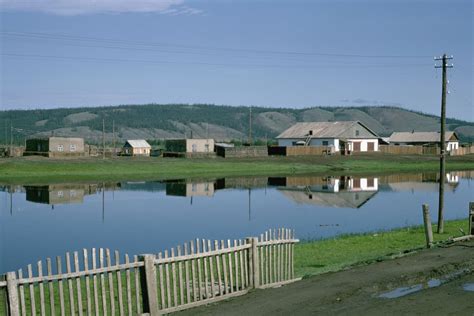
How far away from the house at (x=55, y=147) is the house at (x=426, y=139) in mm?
73278

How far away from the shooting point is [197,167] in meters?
82.2

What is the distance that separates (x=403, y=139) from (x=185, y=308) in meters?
139

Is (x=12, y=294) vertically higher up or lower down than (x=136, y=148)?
lower down

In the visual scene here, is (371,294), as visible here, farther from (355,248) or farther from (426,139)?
(426,139)

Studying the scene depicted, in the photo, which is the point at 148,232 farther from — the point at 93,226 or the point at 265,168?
the point at 265,168

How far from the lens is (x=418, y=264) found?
1694 centimetres

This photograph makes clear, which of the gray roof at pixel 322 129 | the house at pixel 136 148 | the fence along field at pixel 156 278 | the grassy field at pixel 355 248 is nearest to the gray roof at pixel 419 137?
the gray roof at pixel 322 129

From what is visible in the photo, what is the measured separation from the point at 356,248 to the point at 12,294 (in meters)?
15.6

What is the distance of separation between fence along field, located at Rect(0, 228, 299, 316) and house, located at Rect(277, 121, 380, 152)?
316 feet

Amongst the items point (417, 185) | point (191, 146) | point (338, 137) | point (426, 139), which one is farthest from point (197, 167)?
point (426, 139)

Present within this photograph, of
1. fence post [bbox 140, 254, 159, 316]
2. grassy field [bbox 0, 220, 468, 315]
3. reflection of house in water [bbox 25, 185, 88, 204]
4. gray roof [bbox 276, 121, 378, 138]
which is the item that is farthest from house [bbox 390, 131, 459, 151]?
fence post [bbox 140, 254, 159, 316]

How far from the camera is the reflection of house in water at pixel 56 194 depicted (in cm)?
4591

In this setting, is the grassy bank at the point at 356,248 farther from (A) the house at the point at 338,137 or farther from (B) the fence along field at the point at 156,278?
(A) the house at the point at 338,137

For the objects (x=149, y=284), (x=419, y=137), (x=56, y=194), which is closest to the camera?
(x=149, y=284)
